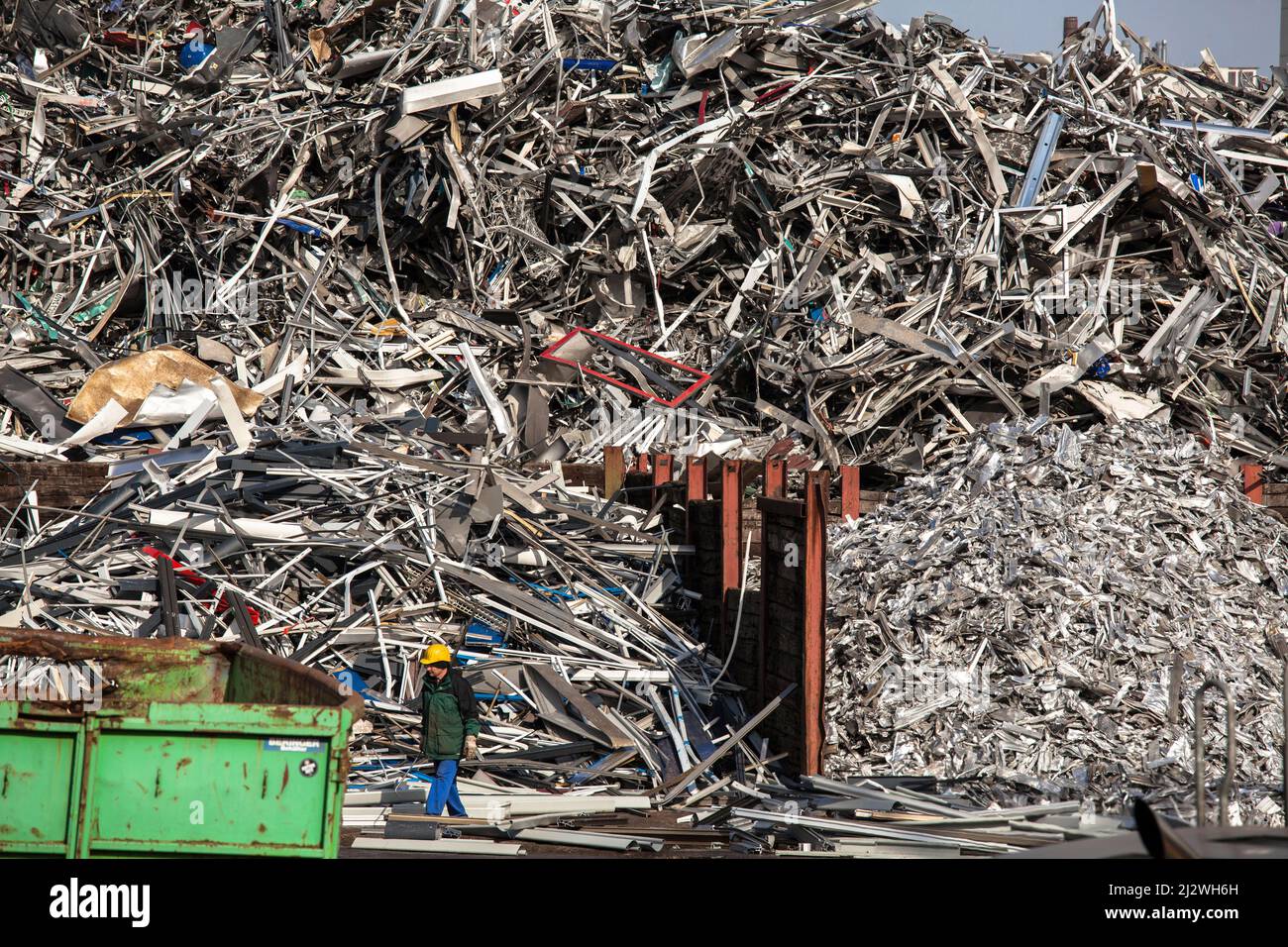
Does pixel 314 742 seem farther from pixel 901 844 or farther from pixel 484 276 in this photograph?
pixel 484 276

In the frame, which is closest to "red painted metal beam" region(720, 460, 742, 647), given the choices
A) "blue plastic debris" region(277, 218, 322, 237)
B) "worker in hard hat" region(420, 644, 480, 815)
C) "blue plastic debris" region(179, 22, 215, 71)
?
"worker in hard hat" region(420, 644, 480, 815)

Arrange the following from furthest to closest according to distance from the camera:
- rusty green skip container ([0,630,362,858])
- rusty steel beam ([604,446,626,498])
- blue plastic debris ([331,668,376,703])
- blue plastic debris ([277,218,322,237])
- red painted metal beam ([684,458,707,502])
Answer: blue plastic debris ([277,218,322,237])
rusty steel beam ([604,446,626,498])
red painted metal beam ([684,458,707,502])
blue plastic debris ([331,668,376,703])
rusty green skip container ([0,630,362,858])

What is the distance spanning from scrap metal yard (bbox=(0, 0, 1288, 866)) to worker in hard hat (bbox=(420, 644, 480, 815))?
0.12 ft

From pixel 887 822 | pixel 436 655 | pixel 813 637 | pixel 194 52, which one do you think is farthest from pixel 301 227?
pixel 887 822

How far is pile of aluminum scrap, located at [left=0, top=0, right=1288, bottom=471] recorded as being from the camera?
12.7 m

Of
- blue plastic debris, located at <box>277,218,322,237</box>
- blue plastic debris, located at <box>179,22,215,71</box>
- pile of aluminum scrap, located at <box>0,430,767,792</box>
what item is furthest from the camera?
blue plastic debris, located at <box>179,22,215,71</box>

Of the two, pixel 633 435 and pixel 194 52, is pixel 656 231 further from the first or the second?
pixel 194 52

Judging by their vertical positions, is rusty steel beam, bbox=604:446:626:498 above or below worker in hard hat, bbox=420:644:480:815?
above

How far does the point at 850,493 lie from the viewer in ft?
34.7

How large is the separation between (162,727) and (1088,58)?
15.0 metres

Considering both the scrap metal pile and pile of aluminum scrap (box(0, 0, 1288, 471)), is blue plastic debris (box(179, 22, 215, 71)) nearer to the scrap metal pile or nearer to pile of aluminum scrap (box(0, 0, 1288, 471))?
pile of aluminum scrap (box(0, 0, 1288, 471))

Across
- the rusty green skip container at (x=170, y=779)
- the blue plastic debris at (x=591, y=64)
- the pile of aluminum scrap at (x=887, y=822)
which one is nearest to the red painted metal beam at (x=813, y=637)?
the pile of aluminum scrap at (x=887, y=822)

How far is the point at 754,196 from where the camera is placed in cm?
1416

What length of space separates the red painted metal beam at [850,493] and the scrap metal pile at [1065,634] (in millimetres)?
635
